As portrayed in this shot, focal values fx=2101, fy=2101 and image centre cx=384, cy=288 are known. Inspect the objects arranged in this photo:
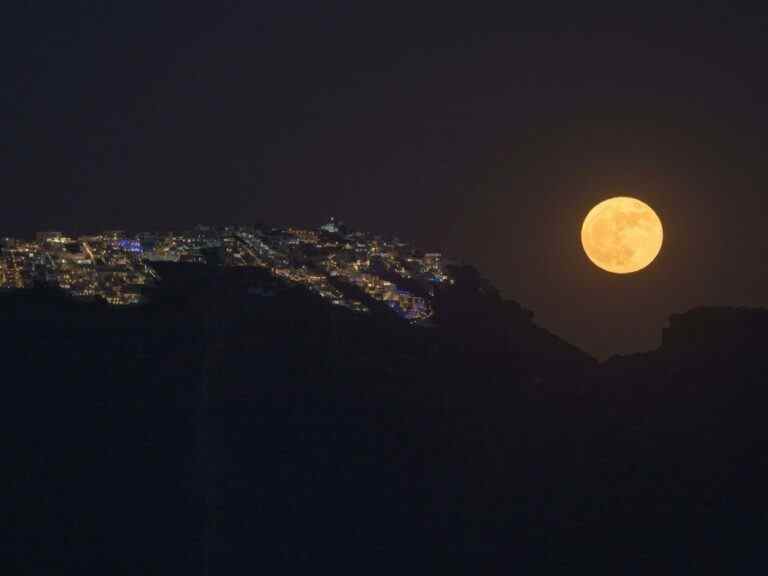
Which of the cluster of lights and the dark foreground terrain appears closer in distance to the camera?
the dark foreground terrain

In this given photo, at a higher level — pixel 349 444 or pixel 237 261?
pixel 237 261

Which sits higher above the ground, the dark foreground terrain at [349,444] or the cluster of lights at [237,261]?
the cluster of lights at [237,261]

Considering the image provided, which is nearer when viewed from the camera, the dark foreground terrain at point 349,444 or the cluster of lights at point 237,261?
the dark foreground terrain at point 349,444

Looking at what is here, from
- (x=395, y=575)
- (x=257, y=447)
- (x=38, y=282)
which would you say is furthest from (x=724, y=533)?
(x=38, y=282)

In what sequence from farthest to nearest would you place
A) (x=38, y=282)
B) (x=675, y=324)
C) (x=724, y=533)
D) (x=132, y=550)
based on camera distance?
(x=675, y=324)
(x=38, y=282)
(x=724, y=533)
(x=132, y=550)

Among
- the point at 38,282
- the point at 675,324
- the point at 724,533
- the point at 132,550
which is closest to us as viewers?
the point at 132,550

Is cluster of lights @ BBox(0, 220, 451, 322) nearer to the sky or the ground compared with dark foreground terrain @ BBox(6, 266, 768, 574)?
nearer to the sky

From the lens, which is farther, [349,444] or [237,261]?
[237,261]

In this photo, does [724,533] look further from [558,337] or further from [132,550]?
[132,550]
